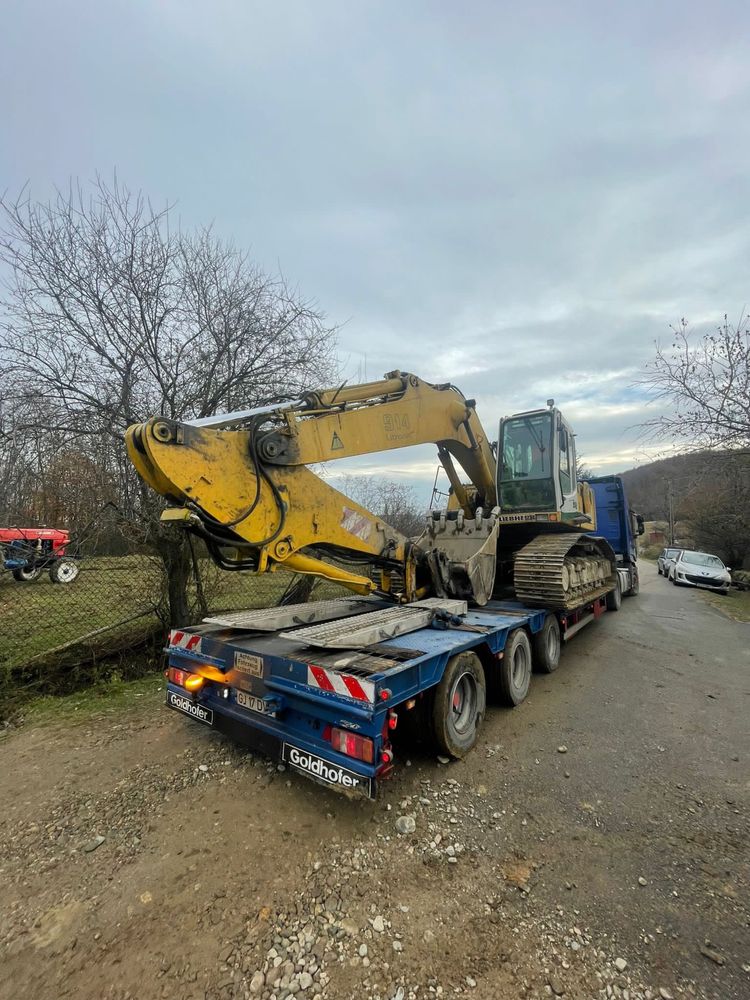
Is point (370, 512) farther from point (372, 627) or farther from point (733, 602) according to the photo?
point (733, 602)

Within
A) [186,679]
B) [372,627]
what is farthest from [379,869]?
[186,679]

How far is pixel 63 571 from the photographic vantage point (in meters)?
5.82

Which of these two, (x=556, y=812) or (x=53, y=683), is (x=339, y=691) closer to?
(x=556, y=812)

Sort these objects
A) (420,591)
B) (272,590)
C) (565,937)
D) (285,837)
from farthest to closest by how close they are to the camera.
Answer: (272,590) → (420,591) → (285,837) → (565,937)

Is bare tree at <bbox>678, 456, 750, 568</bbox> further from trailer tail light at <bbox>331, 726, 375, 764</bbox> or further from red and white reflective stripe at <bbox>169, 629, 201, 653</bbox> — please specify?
red and white reflective stripe at <bbox>169, 629, 201, 653</bbox>

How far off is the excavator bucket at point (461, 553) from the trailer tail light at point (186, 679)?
9.44 ft

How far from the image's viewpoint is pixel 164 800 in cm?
328

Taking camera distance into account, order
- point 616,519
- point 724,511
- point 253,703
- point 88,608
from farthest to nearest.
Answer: point 724,511, point 616,519, point 88,608, point 253,703

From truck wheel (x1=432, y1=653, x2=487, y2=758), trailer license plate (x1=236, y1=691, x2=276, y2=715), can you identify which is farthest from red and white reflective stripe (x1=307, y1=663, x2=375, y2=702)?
truck wheel (x1=432, y1=653, x2=487, y2=758)

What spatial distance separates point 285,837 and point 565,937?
5.33ft

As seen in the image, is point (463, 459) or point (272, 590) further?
point (272, 590)

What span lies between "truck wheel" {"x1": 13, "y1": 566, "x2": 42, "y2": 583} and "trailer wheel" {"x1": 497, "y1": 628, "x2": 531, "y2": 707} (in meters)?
5.67

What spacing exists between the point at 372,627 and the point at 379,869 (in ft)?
5.40

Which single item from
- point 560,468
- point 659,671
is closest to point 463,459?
point 560,468
